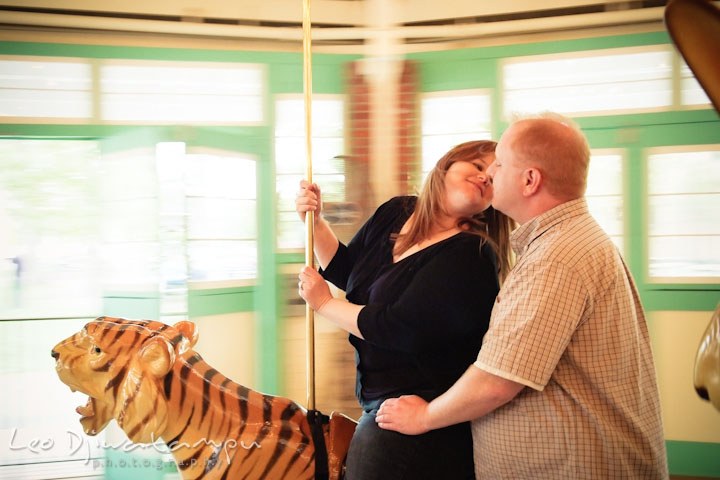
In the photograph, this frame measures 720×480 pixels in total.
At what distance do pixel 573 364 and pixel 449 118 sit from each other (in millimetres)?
2637

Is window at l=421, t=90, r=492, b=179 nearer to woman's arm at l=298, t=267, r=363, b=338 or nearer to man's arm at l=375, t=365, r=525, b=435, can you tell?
woman's arm at l=298, t=267, r=363, b=338

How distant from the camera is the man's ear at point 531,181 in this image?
1.29 m

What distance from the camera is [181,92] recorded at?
3.58m

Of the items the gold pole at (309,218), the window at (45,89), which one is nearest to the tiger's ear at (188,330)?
the gold pole at (309,218)

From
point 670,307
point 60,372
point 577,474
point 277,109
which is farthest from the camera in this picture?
point 277,109

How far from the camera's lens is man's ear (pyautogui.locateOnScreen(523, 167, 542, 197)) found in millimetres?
1286

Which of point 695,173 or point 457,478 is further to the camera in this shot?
point 695,173

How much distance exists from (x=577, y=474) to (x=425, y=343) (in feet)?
1.44

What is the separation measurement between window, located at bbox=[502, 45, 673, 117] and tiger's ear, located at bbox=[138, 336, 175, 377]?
113 inches

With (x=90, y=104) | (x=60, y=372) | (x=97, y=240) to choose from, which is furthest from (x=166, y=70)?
(x=60, y=372)

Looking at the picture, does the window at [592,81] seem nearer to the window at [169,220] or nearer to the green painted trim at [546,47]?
the green painted trim at [546,47]

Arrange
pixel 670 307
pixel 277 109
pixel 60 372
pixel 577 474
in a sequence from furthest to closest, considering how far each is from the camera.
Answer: pixel 277 109 < pixel 670 307 < pixel 60 372 < pixel 577 474

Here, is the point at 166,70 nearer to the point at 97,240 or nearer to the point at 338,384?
the point at 97,240

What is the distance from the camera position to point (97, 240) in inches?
140
